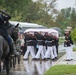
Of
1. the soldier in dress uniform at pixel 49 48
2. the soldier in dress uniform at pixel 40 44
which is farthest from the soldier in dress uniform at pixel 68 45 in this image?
the soldier in dress uniform at pixel 40 44

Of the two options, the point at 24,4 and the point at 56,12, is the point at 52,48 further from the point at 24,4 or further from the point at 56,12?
the point at 56,12

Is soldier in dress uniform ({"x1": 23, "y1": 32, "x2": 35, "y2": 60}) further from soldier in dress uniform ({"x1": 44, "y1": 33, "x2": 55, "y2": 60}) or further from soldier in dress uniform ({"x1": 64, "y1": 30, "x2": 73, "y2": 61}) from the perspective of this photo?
soldier in dress uniform ({"x1": 64, "y1": 30, "x2": 73, "y2": 61})

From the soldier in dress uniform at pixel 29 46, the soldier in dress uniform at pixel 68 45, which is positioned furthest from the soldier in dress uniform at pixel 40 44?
the soldier in dress uniform at pixel 68 45

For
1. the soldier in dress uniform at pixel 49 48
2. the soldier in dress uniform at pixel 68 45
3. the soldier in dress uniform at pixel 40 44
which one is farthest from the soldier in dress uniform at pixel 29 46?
the soldier in dress uniform at pixel 68 45

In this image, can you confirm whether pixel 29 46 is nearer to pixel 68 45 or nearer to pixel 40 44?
pixel 40 44

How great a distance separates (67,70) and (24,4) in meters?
21.1

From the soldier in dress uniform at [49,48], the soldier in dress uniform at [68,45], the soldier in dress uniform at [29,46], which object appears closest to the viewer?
the soldier in dress uniform at [68,45]

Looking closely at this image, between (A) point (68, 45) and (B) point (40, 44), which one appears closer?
(A) point (68, 45)

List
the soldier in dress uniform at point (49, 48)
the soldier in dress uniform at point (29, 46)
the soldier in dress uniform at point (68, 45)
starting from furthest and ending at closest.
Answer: the soldier in dress uniform at point (29, 46) < the soldier in dress uniform at point (49, 48) < the soldier in dress uniform at point (68, 45)

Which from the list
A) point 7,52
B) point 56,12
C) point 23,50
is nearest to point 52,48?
point 23,50

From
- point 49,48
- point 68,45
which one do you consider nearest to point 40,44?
point 49,48

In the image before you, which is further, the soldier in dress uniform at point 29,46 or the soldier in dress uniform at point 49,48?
the soldier in dress uniform at point 29,46

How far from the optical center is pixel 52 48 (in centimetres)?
2150

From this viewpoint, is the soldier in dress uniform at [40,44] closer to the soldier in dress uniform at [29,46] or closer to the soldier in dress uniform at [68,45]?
the soldier in dress uniform at [29,46]
